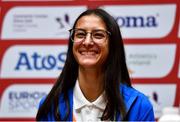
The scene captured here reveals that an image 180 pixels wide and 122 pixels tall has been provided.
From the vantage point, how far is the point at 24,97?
250cm

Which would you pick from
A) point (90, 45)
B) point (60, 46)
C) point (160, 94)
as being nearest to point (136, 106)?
point (90, 45)

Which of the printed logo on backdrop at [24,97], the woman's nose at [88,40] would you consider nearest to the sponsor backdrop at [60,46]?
the printed logo on backdrop at [24,97]

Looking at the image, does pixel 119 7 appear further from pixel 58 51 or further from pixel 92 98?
pixel 92 98

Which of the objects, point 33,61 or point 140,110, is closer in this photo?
point 140,110

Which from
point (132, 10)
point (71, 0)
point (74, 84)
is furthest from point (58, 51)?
point (74, 84)

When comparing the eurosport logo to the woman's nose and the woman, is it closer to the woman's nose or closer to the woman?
the woman

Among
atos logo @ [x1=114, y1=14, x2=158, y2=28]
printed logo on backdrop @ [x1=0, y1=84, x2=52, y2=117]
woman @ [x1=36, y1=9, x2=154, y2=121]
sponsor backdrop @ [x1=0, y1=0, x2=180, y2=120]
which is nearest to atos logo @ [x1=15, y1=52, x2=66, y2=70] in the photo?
sponsor backdrop @ [x1=0, y1=0, x2=180, y2=120]

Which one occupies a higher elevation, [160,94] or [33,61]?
[33,61]

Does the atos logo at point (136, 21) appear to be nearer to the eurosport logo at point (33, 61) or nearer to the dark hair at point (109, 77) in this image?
the eurosport logo at point (33, 61)

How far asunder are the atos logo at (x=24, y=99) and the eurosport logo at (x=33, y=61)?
99mm

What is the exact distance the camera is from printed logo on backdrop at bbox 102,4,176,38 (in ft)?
7.92

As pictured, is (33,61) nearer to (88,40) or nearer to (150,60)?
(150,60)

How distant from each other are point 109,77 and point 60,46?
45.6 inches

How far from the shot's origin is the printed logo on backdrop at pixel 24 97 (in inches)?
98.4
